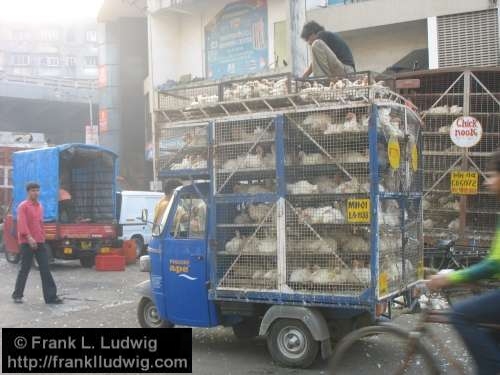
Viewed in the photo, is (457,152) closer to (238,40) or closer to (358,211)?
(358,211)

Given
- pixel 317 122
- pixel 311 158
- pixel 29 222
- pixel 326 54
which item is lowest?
pixel 29 222

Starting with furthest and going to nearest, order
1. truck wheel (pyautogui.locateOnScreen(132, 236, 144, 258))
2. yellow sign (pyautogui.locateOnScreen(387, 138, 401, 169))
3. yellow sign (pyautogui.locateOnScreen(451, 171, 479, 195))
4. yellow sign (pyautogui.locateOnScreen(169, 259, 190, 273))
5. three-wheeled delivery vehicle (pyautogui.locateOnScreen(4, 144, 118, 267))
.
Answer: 1. truck wheel (pyautogui.locateOnScreen(132, 236, 144, 258))
2. three-wheeled delivery vehicle (pyautogui.locateOnScreen(4, 144, 118, 267))
3. yellow sign (pyautogui.locateOnScreen(451, 171, 479, 195))
4. yellow sign (pyautogui.locateOnScreen(169, 259, 190, 273))
5. yellow sign (pyautogui.locateOnScreen(387, 138, 401, 169))

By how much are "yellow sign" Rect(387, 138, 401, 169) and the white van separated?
11.9 metres

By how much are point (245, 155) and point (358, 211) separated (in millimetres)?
1371

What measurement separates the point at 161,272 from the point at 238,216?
3.72 ft

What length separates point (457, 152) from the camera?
11016mm

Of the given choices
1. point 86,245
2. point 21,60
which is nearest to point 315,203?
point 86,245

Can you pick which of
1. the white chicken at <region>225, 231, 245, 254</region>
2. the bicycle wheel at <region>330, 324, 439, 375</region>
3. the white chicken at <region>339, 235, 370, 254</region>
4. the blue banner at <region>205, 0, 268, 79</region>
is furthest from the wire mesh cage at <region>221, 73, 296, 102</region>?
the blue banner at <region>205, 0, 268, 79</region>

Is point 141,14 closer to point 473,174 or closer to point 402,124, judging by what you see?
point 473,174

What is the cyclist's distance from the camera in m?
3.85

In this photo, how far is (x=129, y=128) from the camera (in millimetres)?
32875

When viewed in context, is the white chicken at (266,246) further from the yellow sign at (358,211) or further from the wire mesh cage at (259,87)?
the wire mesh cage at (259,87)

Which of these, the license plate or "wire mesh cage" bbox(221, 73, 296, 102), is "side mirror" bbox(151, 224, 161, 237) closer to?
"wire mesh cage" bbox(221, 73, 296, 102)

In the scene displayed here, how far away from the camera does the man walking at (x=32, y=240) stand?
1005cm
